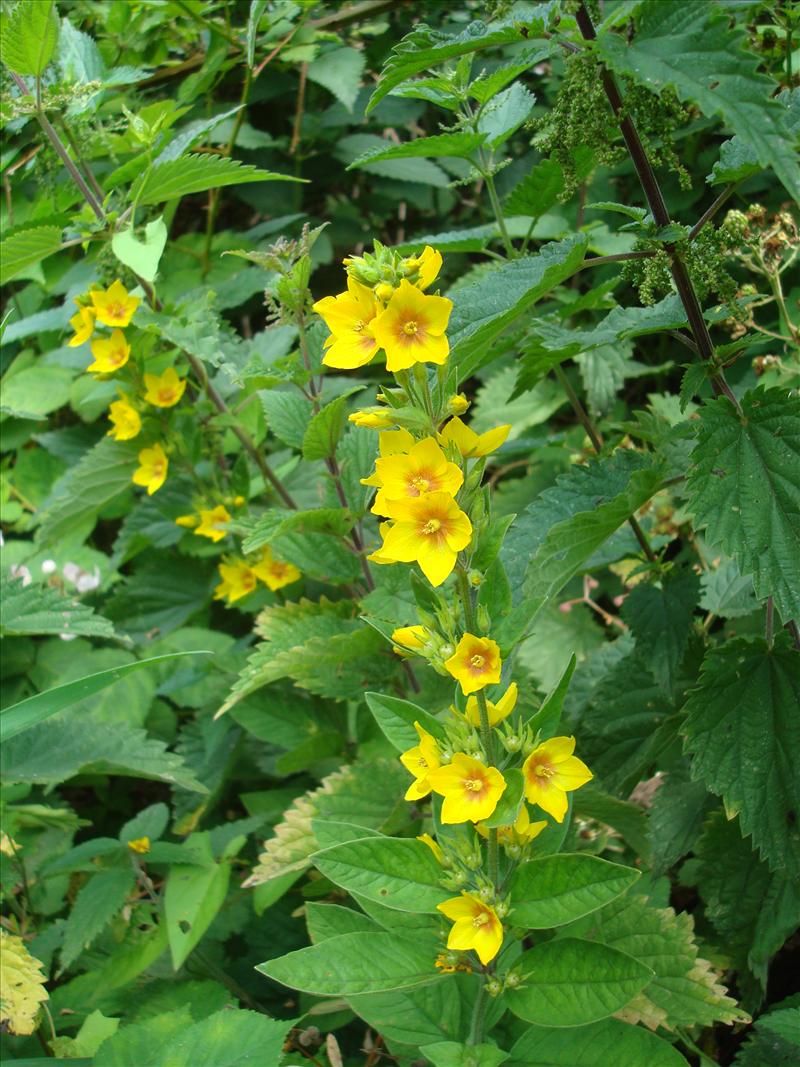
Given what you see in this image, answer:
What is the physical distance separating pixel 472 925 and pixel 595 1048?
7.1 inches

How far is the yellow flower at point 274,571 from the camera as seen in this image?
1.83 metres

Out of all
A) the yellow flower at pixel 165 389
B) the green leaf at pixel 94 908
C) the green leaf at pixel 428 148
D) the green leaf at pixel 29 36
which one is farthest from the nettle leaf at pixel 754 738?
the green leaf at pixel 29 36

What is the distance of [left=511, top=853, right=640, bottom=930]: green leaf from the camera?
95cm

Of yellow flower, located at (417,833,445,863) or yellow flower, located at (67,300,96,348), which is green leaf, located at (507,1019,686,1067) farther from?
yellow flower, located at (67,300,96,348)

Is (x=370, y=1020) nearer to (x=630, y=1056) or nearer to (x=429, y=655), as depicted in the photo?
(x=630, y=1056)

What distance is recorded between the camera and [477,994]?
3.66ft

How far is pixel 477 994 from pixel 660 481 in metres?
0.59

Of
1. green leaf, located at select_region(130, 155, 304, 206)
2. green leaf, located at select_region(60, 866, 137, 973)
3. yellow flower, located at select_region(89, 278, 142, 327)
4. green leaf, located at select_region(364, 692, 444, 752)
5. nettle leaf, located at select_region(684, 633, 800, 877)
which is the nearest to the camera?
green leaf, located at select_region(364, 692, 444, 752)

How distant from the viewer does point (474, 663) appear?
3.06ft

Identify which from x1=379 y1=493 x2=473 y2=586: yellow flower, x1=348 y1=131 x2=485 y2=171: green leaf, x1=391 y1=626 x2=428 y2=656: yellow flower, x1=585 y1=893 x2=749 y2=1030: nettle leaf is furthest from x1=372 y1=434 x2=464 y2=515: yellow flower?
x1=585 y1=893 x2=749 y2=1030: nettle leaf

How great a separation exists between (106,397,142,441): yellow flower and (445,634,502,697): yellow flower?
1131mm

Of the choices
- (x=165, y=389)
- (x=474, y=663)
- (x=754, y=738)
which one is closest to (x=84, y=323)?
(x=165, y=389)

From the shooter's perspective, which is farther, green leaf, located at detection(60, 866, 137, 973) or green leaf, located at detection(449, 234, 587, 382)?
green leaf, located at detection(60, 866, 137, 973)

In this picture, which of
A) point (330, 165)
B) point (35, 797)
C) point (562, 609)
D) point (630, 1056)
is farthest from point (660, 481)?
point (330, 165)
